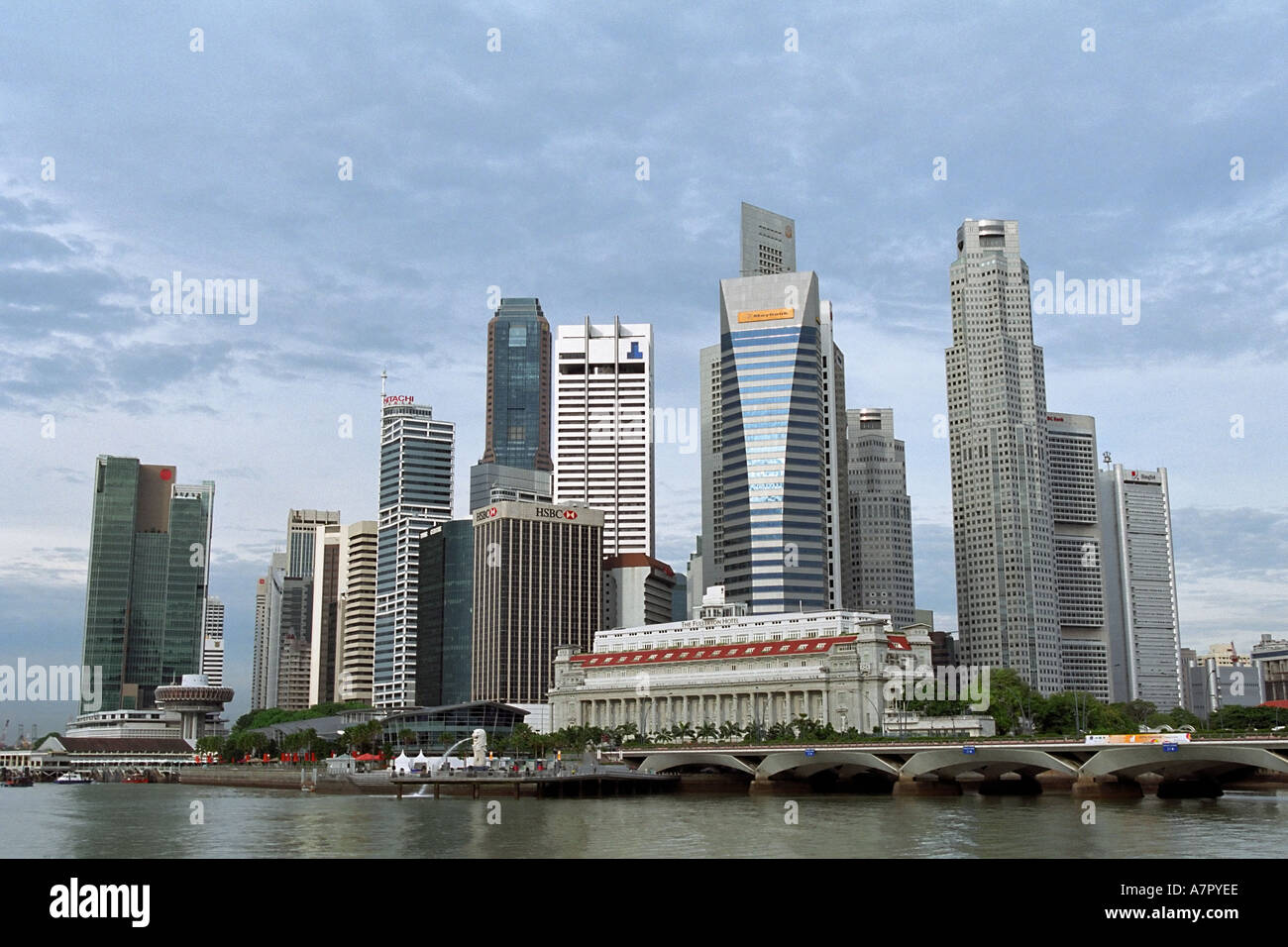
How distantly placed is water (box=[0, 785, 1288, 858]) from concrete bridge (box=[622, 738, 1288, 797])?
361 centimetres

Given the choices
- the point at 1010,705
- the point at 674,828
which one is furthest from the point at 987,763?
the point at 674,828

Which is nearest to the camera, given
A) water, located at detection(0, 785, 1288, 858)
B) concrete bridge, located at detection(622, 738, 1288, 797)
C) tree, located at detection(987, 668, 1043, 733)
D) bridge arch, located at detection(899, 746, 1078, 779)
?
water, located at detection(0, 785, 1288, 858)

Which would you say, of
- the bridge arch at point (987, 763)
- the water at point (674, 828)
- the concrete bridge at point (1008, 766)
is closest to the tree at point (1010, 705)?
the concrete bridge at point (1008, 766)

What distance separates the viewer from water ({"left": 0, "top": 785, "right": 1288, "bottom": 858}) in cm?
7044

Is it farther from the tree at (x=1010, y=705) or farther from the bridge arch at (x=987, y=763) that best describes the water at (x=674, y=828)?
the tree at (x=1010, y=705)

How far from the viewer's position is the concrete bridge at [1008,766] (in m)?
113

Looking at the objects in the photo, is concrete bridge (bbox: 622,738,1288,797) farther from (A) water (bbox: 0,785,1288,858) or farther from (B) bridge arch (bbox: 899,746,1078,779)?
(A) water (bbox: 0,785,1288,858)

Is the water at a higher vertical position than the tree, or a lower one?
lower

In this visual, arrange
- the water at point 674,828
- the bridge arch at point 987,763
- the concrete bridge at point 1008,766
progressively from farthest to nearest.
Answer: the bridge arch at point 987,763 → the concrete bridge at point 1008,766 → the water at point 674,828

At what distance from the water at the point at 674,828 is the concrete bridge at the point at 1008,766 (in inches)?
142

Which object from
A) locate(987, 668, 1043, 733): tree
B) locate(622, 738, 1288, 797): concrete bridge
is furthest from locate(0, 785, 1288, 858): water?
locate(987, 668, 1043, 733): tree

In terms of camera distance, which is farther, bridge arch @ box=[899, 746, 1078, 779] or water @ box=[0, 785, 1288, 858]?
bridge arch @ box=[899, 746, 1078, 779]
